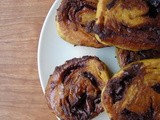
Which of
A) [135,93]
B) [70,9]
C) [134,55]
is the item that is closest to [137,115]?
[135,93]

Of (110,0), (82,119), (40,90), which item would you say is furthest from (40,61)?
(110,0)

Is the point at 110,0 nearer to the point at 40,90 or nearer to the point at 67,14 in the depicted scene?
the point at 67,14

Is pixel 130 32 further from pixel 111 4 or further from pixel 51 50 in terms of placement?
pixel 51 50

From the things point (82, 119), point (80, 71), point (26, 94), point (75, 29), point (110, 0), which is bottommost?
point (26, 94)

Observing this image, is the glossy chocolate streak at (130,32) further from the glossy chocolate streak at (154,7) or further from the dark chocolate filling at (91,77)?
the dark chocolate filling at (91,77)

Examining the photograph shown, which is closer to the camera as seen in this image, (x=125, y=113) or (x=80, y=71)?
(x=125, y=113)

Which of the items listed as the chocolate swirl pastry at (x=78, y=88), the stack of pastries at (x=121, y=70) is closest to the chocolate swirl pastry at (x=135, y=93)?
the stack of pastries at (x=121, y=70)

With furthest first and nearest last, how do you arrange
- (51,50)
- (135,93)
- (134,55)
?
(51,50) → (134,55) → (135,93)

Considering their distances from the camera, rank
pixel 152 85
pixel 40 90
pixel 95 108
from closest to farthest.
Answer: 1. pixel 152 85
2. pixel 95 108
3. pixel 40 90
